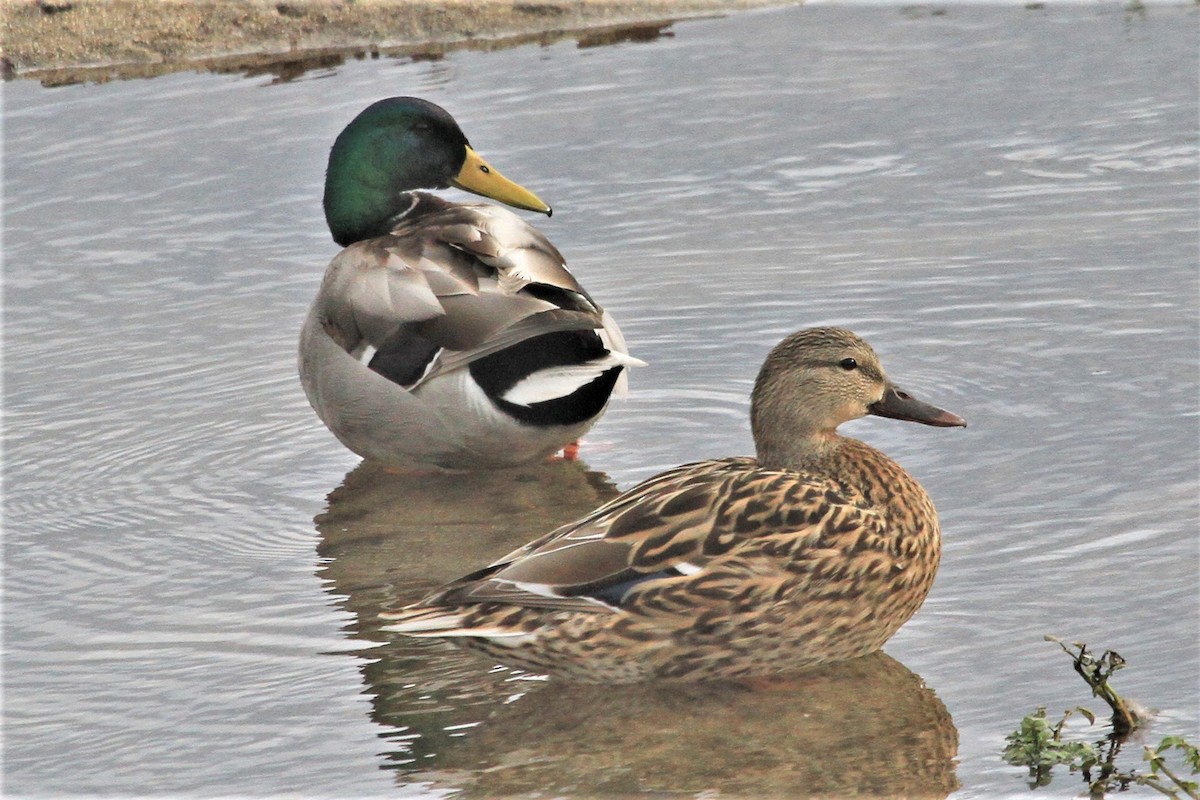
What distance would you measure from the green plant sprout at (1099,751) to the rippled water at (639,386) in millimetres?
61

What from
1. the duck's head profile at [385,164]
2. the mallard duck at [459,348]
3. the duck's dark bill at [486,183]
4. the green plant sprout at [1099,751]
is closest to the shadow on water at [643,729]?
the green plant sprout at [1099,751]

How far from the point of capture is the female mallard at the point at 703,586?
4531mm

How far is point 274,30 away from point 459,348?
610 cm

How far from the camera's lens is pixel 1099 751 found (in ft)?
13.2

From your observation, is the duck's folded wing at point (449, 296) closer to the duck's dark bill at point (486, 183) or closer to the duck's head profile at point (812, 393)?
the duck's dark bill at point (486, 183)

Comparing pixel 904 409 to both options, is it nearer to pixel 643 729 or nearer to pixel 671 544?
pixel 671 544

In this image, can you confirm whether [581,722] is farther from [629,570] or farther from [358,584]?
[358,584]

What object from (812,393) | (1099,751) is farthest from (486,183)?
(1099,751)

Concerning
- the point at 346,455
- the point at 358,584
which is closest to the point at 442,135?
the point at 346,455

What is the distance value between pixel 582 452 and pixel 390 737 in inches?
95.7

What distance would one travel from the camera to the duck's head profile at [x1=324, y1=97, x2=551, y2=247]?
725cm

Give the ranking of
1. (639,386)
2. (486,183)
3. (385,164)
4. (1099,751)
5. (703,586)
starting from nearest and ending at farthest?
(1099,751) < (703,586) < (639,386) < (385,164) < (486,183)

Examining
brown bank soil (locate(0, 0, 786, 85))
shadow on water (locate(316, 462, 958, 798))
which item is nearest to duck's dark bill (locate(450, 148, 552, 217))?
shadow on water (locate(316, 462, 958, 798))

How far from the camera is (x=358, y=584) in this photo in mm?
5383
